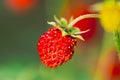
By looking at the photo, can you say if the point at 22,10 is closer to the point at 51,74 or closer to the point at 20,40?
the point at 20,40

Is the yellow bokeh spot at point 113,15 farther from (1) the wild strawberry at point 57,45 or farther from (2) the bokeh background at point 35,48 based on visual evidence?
(2) the bokeh background at point 35,48

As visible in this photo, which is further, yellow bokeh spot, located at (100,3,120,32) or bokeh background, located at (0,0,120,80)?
bokeh background, located at (0,0,120,80)

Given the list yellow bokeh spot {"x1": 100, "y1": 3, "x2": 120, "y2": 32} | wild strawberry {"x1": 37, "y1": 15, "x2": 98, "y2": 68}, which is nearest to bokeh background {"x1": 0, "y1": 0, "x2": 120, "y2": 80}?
yellow bokeh spot {"x1": 100, "y1": 3, "x2": 120, "y2": 32}

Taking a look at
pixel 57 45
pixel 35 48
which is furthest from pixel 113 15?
pixel 35 48

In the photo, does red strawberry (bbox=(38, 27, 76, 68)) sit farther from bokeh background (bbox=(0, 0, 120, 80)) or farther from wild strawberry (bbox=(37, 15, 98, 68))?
bokeh background (bbox=(0, 0, 120, 80))

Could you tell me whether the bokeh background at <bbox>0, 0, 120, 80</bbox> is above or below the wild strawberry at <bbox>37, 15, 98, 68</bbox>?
above

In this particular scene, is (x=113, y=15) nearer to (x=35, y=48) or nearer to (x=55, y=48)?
(x=55, y=48)

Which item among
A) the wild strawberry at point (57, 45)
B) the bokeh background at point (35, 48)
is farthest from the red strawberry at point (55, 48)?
the bokeh background at point (35, 48)
